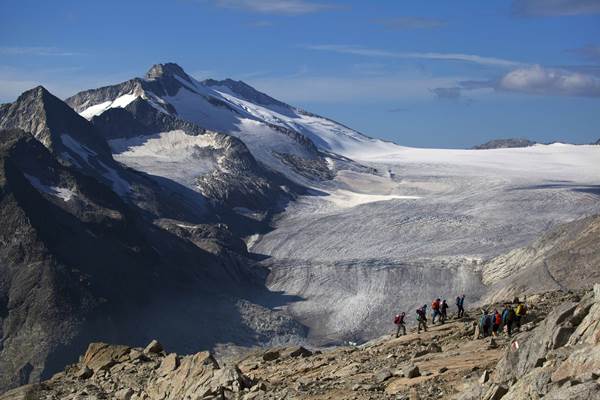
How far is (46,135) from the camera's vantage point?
15238 cm

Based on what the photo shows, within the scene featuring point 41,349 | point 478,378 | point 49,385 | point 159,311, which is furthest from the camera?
point 159,311

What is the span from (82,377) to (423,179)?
151 meters

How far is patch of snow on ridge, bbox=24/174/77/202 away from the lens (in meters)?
120

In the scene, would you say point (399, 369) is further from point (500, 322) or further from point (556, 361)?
point (556, 361)

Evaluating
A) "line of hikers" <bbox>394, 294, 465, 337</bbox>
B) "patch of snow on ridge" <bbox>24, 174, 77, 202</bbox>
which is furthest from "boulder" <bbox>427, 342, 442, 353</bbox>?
"patch of snow on ridge" <bbox>24, 174, 77, 202</bbox>

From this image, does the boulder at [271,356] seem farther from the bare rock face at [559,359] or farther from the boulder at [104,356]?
the bare rock face at [559,359]

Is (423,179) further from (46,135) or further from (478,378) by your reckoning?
(478,378)

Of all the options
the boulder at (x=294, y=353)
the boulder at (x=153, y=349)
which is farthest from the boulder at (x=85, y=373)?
the boulder at (x=294, y=353)

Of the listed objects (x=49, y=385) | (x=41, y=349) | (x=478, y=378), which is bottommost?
(x=41, y=349)

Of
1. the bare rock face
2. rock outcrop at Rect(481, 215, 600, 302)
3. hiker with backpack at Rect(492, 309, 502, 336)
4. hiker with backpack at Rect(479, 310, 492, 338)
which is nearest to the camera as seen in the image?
the bare rock face

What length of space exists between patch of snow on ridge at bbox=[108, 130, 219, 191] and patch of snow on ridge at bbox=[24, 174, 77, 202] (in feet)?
154

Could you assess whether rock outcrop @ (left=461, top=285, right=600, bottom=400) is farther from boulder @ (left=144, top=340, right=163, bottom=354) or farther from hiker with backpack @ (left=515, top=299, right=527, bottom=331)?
boulder @ (left=144, top=340, right=163, bottom=354)

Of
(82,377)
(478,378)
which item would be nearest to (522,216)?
(82,377)

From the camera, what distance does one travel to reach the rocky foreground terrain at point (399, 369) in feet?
63.3
